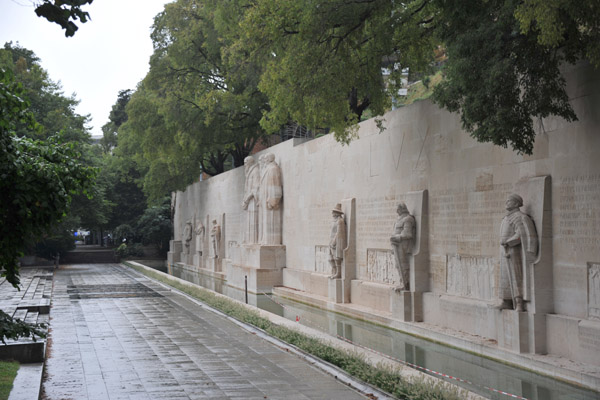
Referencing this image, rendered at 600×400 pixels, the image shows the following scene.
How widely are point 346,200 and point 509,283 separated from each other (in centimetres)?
746

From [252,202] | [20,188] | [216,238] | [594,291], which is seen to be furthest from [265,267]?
[20,188]

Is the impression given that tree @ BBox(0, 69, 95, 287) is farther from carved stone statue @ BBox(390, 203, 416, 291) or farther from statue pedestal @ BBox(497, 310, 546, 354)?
carved stone statue @ BBox(390, 203, 416, 291)

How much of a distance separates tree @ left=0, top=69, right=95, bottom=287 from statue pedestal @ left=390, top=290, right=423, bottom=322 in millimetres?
9236

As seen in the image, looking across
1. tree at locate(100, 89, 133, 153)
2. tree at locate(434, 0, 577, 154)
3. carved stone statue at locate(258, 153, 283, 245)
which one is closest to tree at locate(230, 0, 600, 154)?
tree at locate(434, 0, 577, 154)

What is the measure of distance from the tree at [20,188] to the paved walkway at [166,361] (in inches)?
108

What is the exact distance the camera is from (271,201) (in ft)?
77.0

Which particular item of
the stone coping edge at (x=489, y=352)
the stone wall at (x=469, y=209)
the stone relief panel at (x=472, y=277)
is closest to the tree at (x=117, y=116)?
the stone wall at (x=469, y=209)

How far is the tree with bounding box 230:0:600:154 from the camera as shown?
8.56 metres

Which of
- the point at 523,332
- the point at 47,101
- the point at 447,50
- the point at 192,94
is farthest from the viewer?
the point at 47,101

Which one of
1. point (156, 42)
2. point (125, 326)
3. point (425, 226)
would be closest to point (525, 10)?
point (425, 226)

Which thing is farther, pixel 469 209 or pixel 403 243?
pixel 403 243

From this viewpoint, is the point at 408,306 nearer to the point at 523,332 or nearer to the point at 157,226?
the point at 523,332

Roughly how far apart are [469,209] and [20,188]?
8983 mm

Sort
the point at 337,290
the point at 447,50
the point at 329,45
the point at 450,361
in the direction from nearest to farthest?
the point at 447,50
the point at 450,361
the point at 329,45
the point at 337,290
